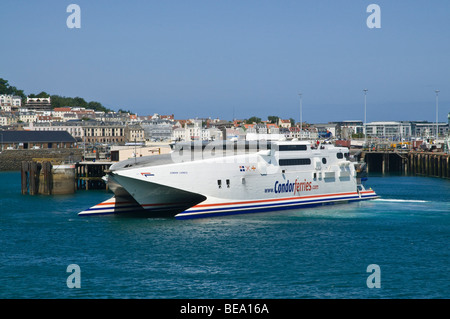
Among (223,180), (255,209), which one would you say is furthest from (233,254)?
(255,209)

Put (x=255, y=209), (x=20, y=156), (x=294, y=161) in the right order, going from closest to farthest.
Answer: (x=255, y=209)
(x=294, y=161)
(x=20, y=156)

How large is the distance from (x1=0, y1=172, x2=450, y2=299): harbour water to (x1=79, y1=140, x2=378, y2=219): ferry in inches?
42.0

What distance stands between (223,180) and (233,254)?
30.4ft

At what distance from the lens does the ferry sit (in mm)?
36062

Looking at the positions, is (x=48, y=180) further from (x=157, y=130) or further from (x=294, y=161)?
(x=157, y=130)

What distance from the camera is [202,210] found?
119ft

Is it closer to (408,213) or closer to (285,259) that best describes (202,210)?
(285,259)

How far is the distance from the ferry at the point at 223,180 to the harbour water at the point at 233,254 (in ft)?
3.50

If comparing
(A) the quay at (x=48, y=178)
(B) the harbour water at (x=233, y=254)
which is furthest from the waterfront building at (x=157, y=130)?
(B) the harbour water at (x=233, y=254)

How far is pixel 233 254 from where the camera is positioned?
27969mm

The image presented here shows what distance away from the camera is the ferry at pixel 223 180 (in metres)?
36.1

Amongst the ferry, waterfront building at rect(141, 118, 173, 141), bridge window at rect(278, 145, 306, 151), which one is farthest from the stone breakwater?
waterfront building at rect(141, 118, 173, 141)

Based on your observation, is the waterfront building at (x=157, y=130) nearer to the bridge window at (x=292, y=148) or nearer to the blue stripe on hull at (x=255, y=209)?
the blue stripe on hull at (x=255, y=209)
